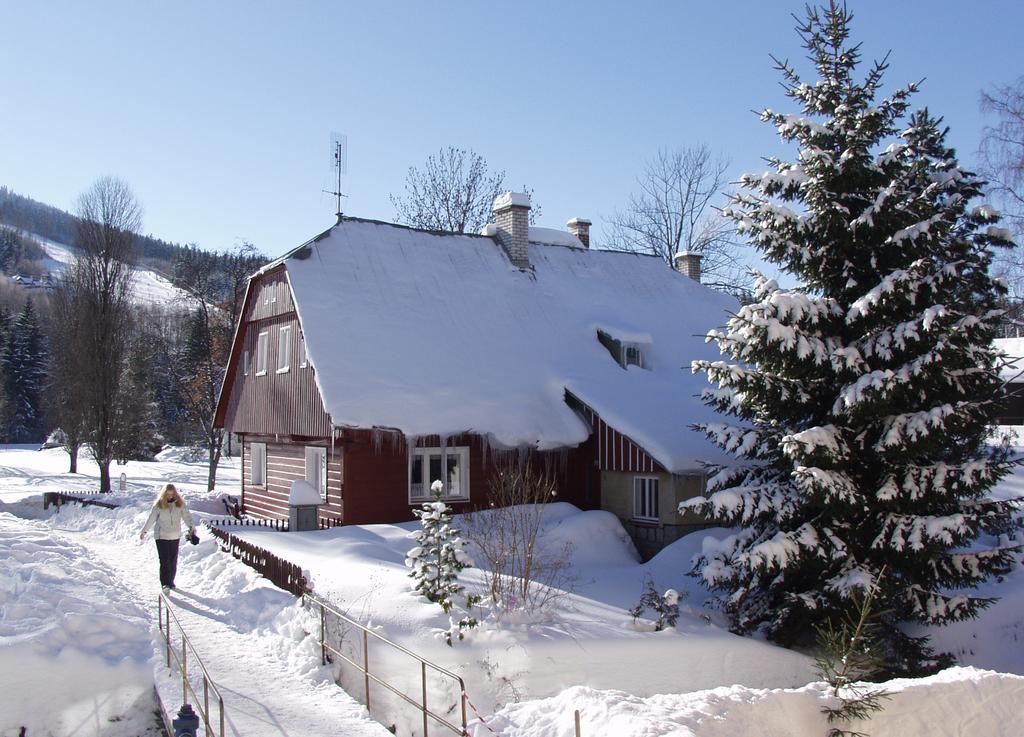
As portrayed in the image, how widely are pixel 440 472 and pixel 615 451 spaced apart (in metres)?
3.90

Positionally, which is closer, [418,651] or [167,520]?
[418,651]

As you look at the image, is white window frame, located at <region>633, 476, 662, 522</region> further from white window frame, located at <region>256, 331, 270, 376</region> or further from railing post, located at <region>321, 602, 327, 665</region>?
white window frame, located at <region>256, 331, 270, 376</region>

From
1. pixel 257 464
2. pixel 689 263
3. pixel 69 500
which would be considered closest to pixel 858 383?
pixel 257 464

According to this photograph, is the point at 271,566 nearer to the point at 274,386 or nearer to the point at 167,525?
the point at 167,525

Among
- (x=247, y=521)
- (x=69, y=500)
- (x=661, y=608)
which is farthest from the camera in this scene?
→ (x=69, y=500)

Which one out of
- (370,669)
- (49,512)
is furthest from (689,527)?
(49,512)

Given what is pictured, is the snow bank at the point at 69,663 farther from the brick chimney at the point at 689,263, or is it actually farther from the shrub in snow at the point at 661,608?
the brick chimney at the point at 689,263

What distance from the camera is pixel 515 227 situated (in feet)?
78.4

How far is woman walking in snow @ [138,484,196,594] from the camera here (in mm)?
13352

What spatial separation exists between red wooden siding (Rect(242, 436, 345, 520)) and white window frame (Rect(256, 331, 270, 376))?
6.04 feet

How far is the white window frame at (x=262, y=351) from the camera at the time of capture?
73.6 ft

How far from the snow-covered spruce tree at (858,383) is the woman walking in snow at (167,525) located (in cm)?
804

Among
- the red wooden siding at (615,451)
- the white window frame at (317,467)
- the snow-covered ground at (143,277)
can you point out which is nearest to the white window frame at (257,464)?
the white window frame at (317,467)

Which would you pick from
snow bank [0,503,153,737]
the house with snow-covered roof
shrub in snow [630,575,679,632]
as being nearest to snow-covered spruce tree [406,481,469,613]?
shrub in snow [630,575,679,632]
